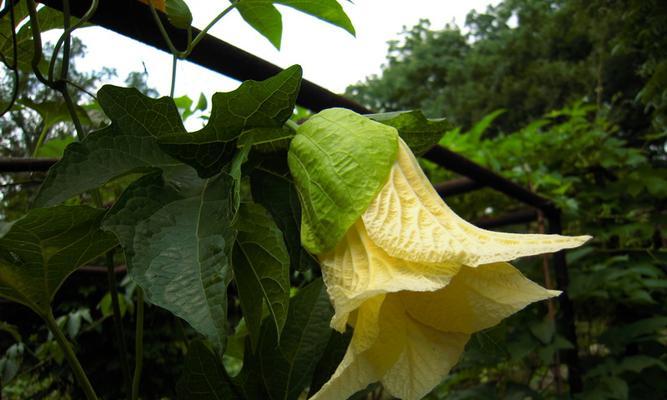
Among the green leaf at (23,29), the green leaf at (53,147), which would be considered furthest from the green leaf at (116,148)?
the green leaf at (53,147)

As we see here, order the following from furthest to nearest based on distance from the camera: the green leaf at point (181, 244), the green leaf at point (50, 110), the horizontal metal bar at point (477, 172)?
1. the horizontal metal bar at point (477, 172)
2. the green leaf at point (50, 110)
3. the green leaf at point (181, 244)

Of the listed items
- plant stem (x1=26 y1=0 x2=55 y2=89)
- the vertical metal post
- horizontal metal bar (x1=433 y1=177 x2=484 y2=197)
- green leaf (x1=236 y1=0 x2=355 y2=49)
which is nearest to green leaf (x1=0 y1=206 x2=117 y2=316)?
plant stem (x1=26 y1=0 x2=55 y2=89)

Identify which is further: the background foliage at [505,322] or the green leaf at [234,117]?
the background foliage at [505,322]

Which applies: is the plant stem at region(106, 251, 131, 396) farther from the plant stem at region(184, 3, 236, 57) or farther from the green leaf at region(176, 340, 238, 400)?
the plant stem at region(184, 3, 236, 57)

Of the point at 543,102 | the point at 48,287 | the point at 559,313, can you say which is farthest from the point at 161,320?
the point at 543,102

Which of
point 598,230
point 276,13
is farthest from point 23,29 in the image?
point 598,230

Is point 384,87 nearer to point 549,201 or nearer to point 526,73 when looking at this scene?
point 526,73

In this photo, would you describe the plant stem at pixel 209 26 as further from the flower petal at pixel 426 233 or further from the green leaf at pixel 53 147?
the green leaf at pixel 53 147
